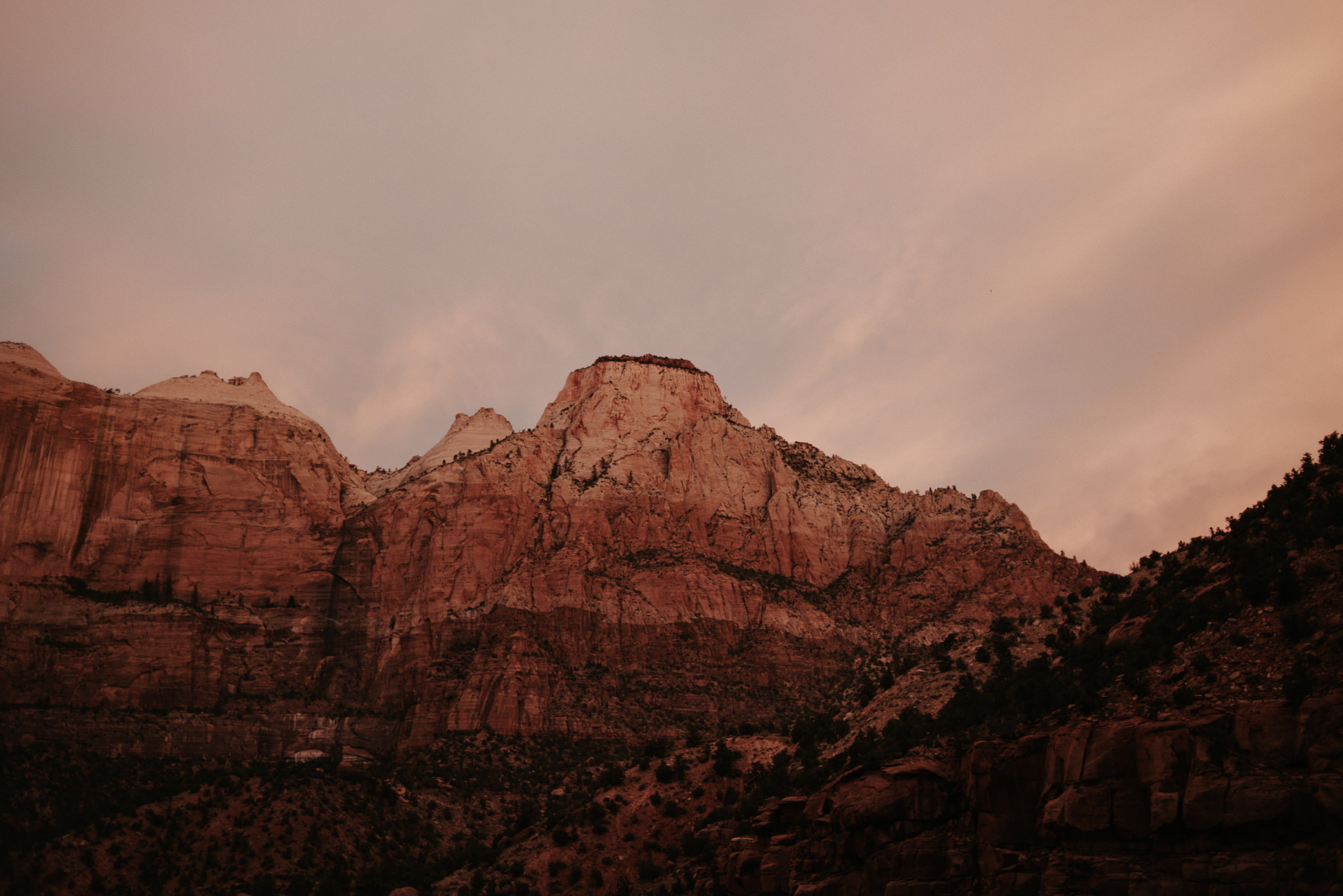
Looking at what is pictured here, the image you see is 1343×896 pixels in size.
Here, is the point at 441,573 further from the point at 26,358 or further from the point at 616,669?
the point at 26,358

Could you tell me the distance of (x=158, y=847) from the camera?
243ft

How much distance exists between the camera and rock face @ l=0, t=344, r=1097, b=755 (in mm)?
102875

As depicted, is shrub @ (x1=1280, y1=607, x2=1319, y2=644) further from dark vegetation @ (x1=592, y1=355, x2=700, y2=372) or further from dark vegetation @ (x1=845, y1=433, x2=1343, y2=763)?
dark vegetation @ (x1=592, y1=355, x2=700, y2=372)

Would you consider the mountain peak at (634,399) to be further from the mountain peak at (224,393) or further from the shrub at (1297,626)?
the shrub at (1297,626)

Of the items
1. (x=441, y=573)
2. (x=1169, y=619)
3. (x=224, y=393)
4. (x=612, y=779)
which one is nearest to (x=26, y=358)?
(x=224, y=393)

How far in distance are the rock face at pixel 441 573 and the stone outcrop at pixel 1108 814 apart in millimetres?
55705

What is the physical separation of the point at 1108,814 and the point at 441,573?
8816cm

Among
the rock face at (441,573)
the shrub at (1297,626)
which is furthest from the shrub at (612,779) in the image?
the shrub at (1297,626)

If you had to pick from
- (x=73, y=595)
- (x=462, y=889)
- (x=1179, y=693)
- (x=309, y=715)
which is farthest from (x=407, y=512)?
(x=1179, y=693)

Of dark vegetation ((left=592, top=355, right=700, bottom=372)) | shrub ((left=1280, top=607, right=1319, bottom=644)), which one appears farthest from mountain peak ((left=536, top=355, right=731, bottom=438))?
shrub ((left=1280, top=607, right=1319, bottom=644))

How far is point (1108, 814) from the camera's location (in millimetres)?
33906

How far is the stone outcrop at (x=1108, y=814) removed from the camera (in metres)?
29.8

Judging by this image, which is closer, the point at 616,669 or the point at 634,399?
the point at 616,669

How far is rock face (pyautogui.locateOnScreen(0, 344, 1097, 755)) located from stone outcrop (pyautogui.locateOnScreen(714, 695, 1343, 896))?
5571 centimetres
